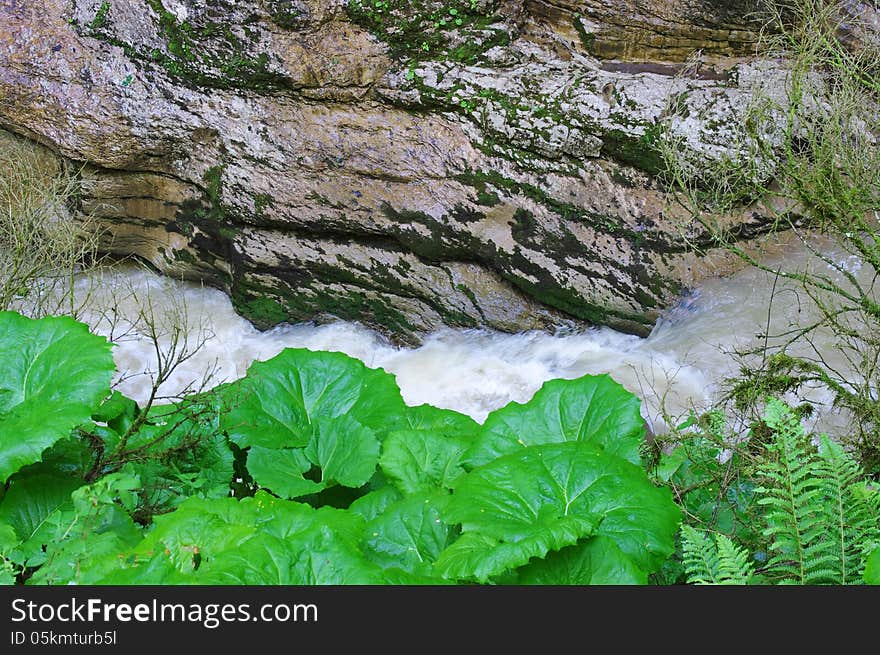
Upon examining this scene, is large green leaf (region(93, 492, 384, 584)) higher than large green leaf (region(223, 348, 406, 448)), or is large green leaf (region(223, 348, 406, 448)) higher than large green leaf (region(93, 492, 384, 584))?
large green leaf (region(223, 348, 406, 448))

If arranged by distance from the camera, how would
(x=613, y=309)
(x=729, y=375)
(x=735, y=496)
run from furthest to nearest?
(x=613, y=309)
(x=729, y=375)
(x=735, y=496)

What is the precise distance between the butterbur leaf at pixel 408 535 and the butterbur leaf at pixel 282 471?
0.49 meters

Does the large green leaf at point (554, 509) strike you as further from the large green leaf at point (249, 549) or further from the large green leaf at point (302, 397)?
the large green leaf at point (302, 397)

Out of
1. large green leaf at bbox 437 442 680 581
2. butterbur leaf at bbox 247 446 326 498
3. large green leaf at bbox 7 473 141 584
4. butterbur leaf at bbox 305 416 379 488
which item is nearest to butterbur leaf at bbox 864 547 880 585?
large green leaf at bbox 437 442 680 581

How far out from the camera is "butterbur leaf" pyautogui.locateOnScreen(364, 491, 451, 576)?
2295 millimetres

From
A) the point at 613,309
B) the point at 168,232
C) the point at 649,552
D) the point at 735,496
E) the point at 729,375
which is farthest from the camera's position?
the point at 168,232

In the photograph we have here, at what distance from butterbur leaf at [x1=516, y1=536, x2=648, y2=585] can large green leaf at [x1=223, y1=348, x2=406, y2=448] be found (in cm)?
114

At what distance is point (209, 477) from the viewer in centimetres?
308

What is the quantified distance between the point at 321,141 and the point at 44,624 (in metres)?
5.85

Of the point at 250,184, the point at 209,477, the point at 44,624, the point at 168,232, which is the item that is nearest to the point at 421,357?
the point at 250,184

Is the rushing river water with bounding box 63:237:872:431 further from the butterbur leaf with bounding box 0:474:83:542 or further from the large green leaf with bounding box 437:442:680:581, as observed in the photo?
the large green leaf with bounding box 437:442:680:581


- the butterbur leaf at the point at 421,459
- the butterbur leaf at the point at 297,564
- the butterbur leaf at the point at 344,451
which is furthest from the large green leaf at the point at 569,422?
the butterbur leaf at the point at 297,564

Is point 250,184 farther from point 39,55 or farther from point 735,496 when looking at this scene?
point 735,496

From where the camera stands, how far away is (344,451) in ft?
9.57
